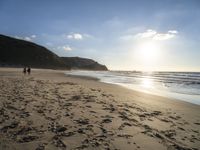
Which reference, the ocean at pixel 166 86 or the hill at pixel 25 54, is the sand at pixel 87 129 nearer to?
the ocean at pixel 166 86

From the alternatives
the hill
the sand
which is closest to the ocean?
the sand

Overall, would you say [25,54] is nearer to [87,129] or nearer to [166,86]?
[166,86]

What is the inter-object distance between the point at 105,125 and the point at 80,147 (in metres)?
1.68

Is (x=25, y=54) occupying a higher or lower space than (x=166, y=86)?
higher

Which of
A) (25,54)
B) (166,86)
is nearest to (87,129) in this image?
(166,86)

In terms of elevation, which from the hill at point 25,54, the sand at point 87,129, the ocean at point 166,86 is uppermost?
the hill at point 25,54

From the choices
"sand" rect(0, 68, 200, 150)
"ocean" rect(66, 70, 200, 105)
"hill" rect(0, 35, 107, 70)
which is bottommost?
"ocean" rect(66, 70, 200, 105)

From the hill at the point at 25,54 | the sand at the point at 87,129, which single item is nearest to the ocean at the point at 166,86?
the sand at the point at 87,129

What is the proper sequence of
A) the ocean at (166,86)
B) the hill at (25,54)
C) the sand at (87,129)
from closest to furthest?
1. the sand at (87,129)
2. the ocean at (166,86)
3. the hill at (25,54)

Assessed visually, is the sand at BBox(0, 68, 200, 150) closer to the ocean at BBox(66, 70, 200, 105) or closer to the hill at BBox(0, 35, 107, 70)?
the ocean at BBox(66, 70, 200, 105)

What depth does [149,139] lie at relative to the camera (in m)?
4.90

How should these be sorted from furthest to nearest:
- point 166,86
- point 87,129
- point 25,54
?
1. point 25,54
2. point 166,86
3. point 87,129

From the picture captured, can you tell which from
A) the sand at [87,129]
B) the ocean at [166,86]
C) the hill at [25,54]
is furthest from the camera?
the hill at [25,54]

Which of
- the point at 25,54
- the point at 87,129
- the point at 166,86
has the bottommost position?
the point at 166,86
